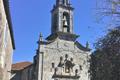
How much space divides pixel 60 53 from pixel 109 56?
31.7 m

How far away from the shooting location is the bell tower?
4519 centimetres

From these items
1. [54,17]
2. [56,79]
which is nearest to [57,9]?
[54,17]

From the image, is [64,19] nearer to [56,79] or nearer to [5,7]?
[56,79]

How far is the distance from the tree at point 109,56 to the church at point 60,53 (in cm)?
2881

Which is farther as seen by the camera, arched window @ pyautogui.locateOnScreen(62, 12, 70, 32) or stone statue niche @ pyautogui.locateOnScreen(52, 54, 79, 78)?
arched window @ pyautogui.locateOnScreen(62, 12, 70, 32)

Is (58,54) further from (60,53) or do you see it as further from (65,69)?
(65,69)

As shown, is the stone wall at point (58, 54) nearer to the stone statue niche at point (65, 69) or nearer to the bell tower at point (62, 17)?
the stone statue niche at point (65, 69)

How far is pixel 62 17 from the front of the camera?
151 feet

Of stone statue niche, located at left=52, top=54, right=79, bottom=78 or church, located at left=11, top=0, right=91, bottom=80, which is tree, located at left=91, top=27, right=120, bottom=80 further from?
stone statue niche, located at left=52, top=54, right=79, bottom=78

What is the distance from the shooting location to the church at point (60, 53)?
42969 mm

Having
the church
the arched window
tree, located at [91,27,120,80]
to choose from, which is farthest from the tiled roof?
tree, located at [91,27,120,80]

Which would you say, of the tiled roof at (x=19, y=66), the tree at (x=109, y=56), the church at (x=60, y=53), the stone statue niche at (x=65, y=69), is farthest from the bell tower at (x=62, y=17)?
the tree at (x=109, y=56)

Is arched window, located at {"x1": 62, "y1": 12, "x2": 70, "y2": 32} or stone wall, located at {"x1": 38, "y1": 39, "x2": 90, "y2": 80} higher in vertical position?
arched window, located at {"x1": 62, "y1": 12, "x2": 70, "y2": 32}

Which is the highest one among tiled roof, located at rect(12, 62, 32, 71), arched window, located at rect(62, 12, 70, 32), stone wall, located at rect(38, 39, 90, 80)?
arched window, located at rect(62, 12, 70, 32)
